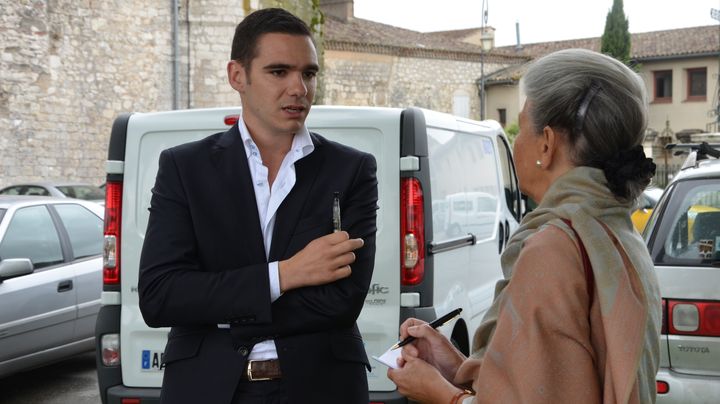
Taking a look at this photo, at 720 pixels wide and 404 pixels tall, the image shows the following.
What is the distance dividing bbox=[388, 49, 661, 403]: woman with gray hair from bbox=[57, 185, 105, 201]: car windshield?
18067 millimetres

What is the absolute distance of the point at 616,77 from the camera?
6.60 ft

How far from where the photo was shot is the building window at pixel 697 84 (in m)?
54.1

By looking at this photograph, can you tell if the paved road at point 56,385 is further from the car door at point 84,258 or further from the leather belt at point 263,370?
the leather belt at point 263,370

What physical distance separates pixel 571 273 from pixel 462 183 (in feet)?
13.7

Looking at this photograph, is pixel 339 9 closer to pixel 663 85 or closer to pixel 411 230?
pixel 663 85

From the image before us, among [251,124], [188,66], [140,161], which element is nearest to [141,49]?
[188,66]

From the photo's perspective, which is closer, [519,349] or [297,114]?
[519,349]

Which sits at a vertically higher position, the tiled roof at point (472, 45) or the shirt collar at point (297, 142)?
the tiled roof at point (472, 45)

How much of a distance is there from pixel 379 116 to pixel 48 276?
365cm

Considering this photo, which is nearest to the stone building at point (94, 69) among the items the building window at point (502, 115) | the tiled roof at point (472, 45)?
the tiled roof at point (472, 45)

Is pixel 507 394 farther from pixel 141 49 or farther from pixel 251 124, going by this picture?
pixel 141 49

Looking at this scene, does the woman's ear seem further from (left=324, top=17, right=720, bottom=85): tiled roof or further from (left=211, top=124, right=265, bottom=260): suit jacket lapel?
(left=324, top=17, right=720, bottom=85): tiled roof

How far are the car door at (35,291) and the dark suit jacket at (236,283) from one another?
4.74 meters

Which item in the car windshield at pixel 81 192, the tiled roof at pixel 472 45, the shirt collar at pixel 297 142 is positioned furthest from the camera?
the tiled roof at pixel 472 45
